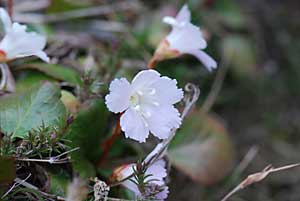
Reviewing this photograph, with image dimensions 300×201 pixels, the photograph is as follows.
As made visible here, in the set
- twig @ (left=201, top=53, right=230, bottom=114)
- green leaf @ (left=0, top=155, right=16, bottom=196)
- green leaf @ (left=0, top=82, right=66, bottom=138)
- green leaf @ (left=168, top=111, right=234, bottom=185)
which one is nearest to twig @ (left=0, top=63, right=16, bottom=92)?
green leaf @ (left=0, top=82, right=66, bottom=138)

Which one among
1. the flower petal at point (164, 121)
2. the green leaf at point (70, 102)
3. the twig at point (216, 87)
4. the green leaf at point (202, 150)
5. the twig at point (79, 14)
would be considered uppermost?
the flower petal at point (164, 121)

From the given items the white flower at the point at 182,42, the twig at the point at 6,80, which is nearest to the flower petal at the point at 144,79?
the white flower at the point at 182,42

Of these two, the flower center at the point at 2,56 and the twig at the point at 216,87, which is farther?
the twig at the point at 216,87

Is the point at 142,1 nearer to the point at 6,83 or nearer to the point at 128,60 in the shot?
the point at 128,60

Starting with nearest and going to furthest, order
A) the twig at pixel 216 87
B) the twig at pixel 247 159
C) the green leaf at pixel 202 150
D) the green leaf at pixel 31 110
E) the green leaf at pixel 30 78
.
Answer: the green leaf at pixel 31 110 < the green leaf at pixel 30 78 < the green leaf at pixel 202 150 < the twig at pixel 247 159 < the twig at pixel 216 87

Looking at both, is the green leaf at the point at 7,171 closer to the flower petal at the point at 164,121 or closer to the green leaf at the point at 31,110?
the green leaf at the point at 31,110

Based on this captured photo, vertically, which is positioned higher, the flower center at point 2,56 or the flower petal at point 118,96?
the flower petal at point 118,96

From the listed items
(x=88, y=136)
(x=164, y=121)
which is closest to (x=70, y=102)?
(x=88, y=136)
